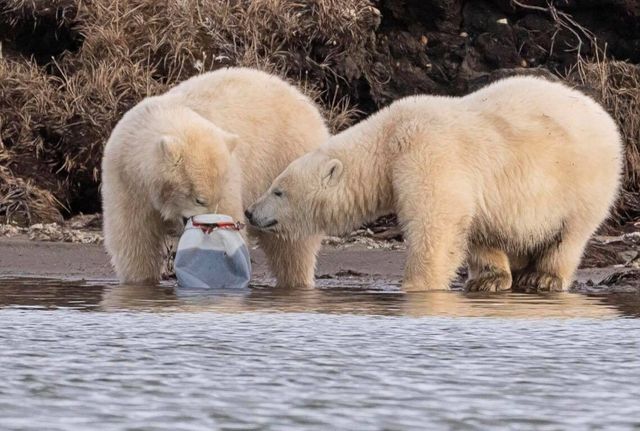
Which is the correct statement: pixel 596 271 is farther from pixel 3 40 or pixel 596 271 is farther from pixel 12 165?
pixel 3 40

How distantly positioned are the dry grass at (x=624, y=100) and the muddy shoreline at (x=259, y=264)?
186 centimetres

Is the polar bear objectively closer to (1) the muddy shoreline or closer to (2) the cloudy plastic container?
(2) the cloudy plastic container

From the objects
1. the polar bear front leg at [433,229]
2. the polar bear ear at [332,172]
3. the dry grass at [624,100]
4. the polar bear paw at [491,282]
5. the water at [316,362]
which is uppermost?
the dry grass at [624,100]

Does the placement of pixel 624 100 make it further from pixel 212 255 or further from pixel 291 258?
pixel 212 255

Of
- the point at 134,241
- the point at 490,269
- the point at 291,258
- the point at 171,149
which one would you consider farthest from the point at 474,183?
the point at 134,241

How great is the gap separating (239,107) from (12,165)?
3794mm

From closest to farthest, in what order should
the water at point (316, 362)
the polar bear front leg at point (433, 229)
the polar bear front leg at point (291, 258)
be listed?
the water at point (316, 362) → the polar bear front leg at point (433, 229) → the polar bear front leg at point (291, 258)

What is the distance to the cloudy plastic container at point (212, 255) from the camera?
320 inches

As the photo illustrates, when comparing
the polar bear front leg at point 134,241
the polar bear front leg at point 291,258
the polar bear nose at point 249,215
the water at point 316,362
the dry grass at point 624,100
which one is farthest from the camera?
the dry grass at point 624,100

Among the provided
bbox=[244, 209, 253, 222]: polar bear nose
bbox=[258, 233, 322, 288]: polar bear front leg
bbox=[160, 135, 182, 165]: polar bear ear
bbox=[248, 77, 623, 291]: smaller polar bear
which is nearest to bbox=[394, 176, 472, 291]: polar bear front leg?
bbox=[248, 77, 623, 291]: smaller polar bear

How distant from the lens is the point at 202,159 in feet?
26.4

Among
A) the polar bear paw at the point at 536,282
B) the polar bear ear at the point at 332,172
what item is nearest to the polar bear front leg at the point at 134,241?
the polar bear ear at the point at 332,172

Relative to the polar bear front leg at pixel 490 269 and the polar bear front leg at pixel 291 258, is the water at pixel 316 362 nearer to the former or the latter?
the polar bear front leg at pixel 490 269

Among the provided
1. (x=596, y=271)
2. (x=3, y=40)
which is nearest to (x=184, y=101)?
(x=596, y=271)
